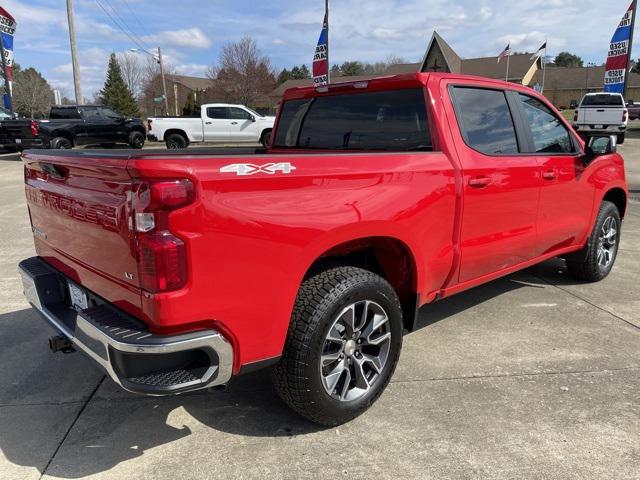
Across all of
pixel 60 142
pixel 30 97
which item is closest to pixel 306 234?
pixel 60 142

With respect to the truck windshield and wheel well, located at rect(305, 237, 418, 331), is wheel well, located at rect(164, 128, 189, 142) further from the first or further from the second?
wheel well, located at rect(305, 237, 418, 331)

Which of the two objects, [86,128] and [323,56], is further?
[323,56]

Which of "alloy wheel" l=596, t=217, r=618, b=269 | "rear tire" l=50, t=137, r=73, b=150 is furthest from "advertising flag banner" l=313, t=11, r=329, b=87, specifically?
"alloy wheel" l=596, t=217, r=618, b=269

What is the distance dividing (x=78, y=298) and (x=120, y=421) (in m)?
0.75

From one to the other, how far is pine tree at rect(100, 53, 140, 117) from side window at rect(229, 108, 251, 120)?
153 feet

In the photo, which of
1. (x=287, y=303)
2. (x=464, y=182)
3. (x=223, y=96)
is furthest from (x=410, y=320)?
(x=223, y=96)

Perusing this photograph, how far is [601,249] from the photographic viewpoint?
5.16 meters

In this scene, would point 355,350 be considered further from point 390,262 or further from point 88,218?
point 88,218

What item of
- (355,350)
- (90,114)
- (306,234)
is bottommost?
(355,350)

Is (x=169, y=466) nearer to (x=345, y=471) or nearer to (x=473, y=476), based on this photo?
(x=345, y=471)

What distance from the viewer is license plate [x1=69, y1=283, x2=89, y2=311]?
2.67 metres

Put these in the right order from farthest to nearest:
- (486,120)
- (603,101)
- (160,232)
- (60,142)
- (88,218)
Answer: (603,101) → (60,142) → (486,120) → (88,218) → (160,232)

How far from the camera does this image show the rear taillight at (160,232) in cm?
199

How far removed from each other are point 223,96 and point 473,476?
169 ft
